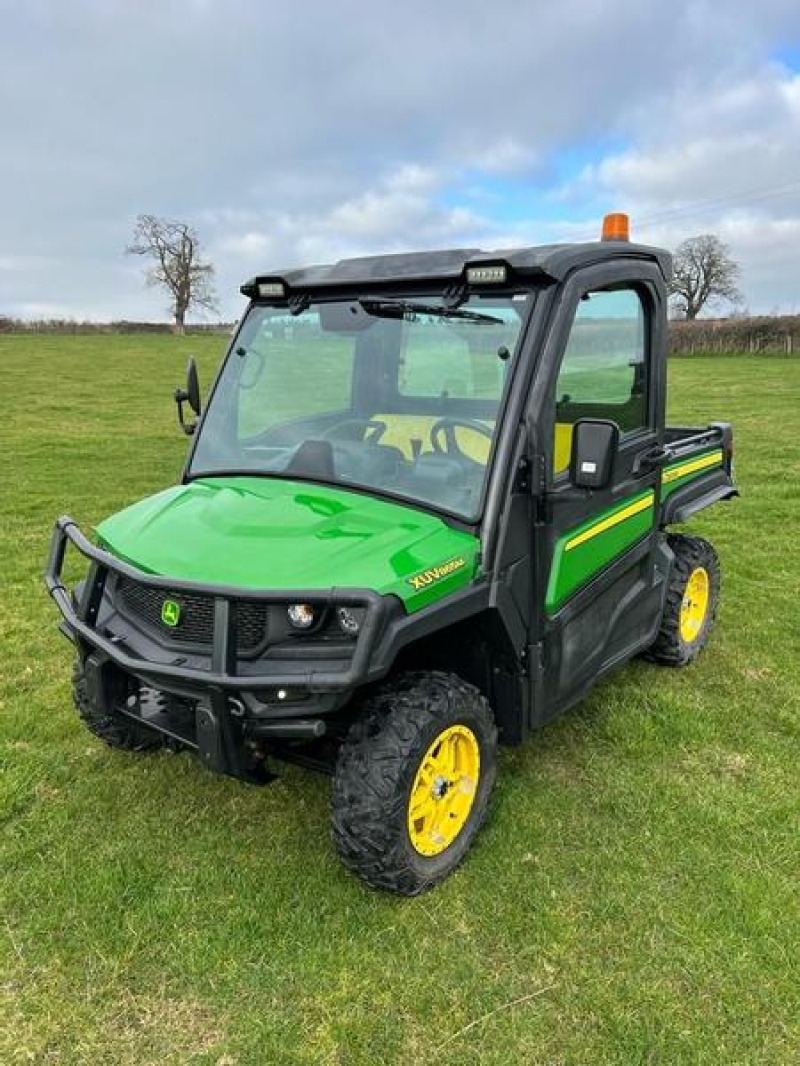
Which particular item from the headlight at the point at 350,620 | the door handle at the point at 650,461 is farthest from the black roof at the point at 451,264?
the headlight at the point at 350,620

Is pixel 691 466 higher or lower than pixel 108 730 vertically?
higher

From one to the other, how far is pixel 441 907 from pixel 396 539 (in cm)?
129

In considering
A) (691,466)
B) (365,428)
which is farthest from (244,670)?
(691,466)

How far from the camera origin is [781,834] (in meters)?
3.39

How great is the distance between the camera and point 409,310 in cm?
341

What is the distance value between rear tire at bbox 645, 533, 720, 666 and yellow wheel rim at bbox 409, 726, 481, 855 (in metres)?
1.92

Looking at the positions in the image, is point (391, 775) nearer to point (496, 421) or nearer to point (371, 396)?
point (496, 421)

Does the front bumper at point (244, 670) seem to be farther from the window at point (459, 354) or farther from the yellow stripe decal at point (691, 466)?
the yellow stripe decal at point (691, 466)

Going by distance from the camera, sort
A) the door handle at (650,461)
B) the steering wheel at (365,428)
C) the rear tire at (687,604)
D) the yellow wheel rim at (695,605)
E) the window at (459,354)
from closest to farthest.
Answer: the window at (459,354)
the steering wheel at (365,428)
the door handle at (650,461)
the rear tire at (687,604)
the yellow wheel rim at (695,605)

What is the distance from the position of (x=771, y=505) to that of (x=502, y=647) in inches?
271

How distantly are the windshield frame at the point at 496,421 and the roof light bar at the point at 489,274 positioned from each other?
0.28ft

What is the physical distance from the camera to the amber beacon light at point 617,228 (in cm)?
375

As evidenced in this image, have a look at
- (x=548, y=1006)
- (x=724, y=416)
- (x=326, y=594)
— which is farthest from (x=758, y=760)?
(x=724, y=416)

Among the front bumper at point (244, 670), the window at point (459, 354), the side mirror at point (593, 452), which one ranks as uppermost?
the window at point (459, 354)
